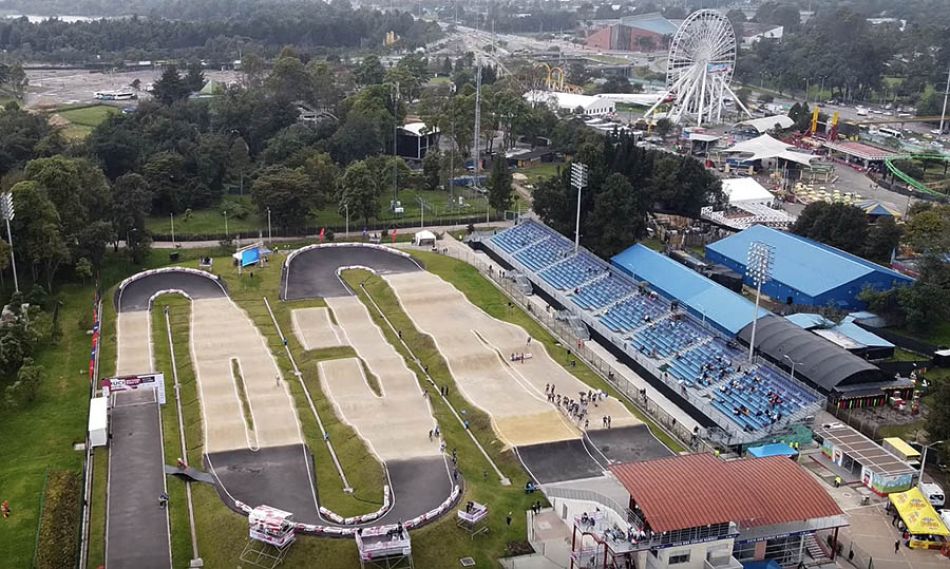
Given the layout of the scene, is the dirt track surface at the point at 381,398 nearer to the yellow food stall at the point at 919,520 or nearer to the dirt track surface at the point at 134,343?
the dirt track surface at the point at 134,343

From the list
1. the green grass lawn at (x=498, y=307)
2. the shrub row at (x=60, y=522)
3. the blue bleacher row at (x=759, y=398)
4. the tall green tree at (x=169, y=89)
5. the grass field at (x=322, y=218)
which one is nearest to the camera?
the shrub row at (x=60, y=522)

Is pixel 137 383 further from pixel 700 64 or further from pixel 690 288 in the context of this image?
pixel 700 64

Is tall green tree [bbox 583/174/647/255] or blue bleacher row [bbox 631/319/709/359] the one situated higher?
tall green tree [bbox 583/174/647/255]

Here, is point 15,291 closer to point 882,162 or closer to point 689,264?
point 689,264

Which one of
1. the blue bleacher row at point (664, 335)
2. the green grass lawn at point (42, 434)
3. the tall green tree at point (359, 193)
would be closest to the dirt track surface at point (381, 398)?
the green grass lawn at point (42, 434)

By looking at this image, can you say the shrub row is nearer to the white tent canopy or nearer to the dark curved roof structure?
the dark curved roof structure

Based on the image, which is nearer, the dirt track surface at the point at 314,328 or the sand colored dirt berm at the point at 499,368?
the sand colored dirt berm at the point at 499,368

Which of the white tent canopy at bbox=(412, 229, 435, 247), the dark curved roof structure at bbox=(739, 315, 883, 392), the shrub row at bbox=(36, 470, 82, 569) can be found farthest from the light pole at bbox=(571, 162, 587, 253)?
the shrub row at bbox=(36, 470, 82, 569)
